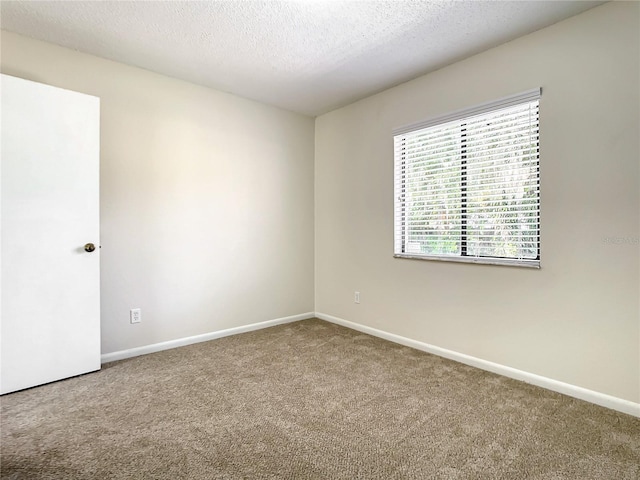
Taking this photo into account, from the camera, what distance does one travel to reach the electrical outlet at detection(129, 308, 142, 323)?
2.91 meters

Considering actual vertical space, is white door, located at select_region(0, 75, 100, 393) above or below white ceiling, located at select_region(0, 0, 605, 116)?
below

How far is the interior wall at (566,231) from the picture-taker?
2.01 metres

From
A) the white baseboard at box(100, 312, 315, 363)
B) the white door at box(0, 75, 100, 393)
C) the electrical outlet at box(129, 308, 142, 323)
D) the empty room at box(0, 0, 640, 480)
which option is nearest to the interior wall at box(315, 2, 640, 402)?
the empty room at box(0, 0, 640, 480)

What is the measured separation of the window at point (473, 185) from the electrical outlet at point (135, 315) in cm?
244

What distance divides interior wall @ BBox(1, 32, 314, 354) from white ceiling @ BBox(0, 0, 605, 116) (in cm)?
23

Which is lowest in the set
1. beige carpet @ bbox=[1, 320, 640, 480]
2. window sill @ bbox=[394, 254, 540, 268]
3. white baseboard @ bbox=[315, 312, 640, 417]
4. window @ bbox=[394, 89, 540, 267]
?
beige carpet @ bbox=[1, 320, 640, 480]

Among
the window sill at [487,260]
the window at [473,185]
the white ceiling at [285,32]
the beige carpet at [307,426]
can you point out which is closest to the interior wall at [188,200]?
the white ceiling at [285,32]

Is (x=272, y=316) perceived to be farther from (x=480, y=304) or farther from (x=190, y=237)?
(x=480, y=304)

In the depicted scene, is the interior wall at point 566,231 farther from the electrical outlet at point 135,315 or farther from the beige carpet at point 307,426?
the electrical outlet at point 135,315

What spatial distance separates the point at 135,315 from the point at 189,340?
56 centimetres

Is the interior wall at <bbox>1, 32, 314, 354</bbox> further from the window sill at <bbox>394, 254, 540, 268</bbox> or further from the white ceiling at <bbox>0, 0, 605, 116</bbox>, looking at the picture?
the window sill at <bbox>394, 254, 540, 268</bbox>

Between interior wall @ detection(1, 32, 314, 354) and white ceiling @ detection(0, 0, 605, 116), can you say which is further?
interior wall @ detection(1, 32, 314, 354)

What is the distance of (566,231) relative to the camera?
223 cm

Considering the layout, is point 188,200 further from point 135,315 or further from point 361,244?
point 361,244
